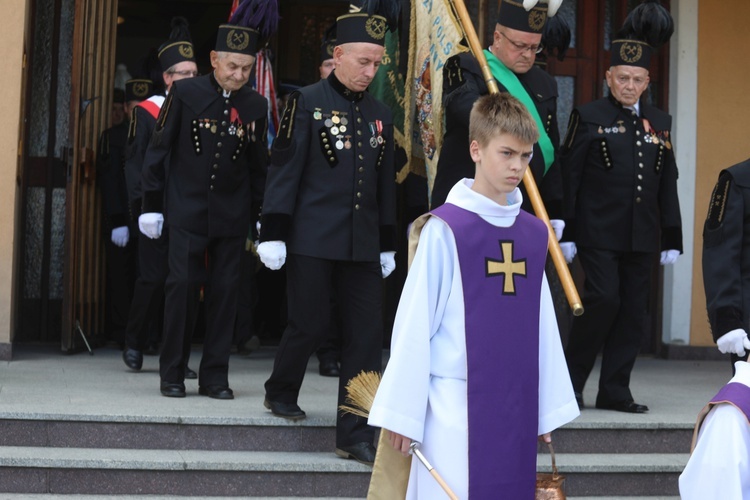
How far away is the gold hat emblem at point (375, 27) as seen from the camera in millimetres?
6258

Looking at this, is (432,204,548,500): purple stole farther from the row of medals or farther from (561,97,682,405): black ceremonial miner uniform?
(561,97,682,405): black ceremonial miner uniform

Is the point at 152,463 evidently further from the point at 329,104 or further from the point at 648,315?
the point at 648,315

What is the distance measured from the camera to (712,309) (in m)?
5.68

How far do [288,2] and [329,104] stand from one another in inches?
219

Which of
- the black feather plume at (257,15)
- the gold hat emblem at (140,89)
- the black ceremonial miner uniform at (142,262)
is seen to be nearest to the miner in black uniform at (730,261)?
the black feather plume at (257,15)

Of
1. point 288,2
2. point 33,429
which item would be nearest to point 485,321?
point 33,429

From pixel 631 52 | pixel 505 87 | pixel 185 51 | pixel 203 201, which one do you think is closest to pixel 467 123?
pixel 505 87

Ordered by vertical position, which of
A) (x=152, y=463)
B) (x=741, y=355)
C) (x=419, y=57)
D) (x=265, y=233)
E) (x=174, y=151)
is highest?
(x=419, y=57)

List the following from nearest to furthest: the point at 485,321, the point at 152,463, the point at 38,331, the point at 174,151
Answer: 1. the point at 485,321
2. the point at 152,463
3. the point at 174,151
4. the point at 38,331

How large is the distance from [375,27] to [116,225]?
4.01 metres

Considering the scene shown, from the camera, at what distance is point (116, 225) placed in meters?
9.70

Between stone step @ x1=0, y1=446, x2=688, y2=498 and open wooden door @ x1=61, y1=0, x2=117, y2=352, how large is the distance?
299cm

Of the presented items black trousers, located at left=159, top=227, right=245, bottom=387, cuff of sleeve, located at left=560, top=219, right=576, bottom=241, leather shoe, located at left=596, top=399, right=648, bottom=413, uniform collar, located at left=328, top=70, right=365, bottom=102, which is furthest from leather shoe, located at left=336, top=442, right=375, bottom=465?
cuff of sleeve, located at left=560, top=219, right=576, bottom=241

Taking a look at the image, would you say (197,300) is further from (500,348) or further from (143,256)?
(500,348)
